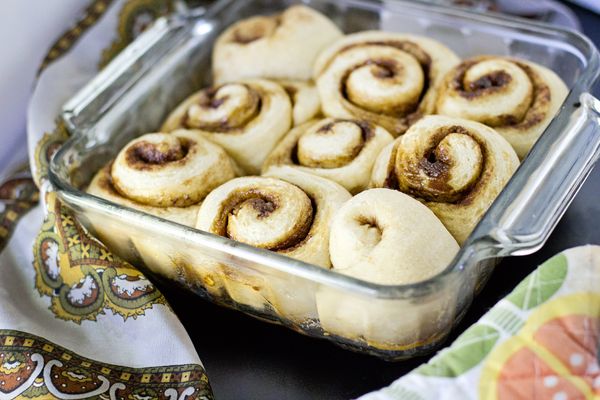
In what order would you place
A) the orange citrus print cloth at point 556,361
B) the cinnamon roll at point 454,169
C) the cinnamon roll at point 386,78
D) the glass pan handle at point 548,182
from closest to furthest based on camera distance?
the orange citrus print cloth at point 556,361, the glass pan handle at point 548,182, the cinnamon roll at point 454,169, the cinnamon roll at point 386,78

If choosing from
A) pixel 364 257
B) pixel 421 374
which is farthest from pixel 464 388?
pixel 364 257

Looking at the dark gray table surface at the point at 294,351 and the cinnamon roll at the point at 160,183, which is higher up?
the cinnamon roll at the point at 160,183

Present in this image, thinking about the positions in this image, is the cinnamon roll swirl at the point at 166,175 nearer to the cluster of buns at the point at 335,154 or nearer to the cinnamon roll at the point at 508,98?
the cluster of buns at the point at 335,154

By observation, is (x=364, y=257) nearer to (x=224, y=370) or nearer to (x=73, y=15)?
(x=224, y=370)

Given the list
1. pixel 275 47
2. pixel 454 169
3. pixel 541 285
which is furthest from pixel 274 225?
pixel 275 47

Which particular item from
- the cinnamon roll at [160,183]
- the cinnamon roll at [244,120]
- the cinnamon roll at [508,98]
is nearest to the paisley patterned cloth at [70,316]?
the cinnamon roll at [160,183]

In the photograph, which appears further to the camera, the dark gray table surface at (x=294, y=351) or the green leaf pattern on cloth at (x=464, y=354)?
the dark gray table surface at (x=294, y=351)

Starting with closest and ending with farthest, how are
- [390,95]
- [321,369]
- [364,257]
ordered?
[364,257] < [321,369] < [390,95]

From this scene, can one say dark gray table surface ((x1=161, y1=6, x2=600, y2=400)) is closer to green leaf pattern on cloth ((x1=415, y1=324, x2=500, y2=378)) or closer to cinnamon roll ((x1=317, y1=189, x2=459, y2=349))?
cinnamon roll ((x1=317, y1=189, x2=459, y2=349))
